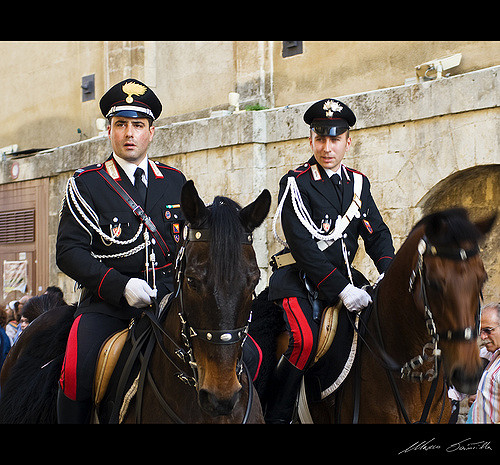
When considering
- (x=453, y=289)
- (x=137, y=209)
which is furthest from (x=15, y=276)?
(x=453, y=289)

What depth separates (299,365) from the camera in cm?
426

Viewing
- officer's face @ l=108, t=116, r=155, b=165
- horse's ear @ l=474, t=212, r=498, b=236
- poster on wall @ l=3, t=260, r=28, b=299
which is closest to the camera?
horse's ear @ l=474, t=212, r=498, b=236

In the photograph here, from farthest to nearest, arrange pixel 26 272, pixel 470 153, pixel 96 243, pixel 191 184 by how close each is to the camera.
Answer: pixel 26 272
pixel 470 153
pixel 96 243
pixel 191 184

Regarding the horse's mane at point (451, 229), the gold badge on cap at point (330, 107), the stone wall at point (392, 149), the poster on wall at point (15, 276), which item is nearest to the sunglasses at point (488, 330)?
the horse's mane at point (451, 229)

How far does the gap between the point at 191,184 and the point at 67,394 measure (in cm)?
133

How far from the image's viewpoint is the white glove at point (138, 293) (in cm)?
357

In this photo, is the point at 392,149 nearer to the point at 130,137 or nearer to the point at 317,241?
the point at 317,241

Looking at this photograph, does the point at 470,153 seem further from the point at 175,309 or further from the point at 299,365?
the point at 175,309

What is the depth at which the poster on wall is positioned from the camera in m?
13.4

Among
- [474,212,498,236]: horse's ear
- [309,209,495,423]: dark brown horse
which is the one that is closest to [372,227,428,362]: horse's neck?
[309,209,495,423]: dark brown horse

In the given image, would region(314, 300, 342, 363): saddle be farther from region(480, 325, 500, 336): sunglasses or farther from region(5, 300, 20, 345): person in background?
region(5, 300, 20, 345): person in background

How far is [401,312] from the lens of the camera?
3793 millimetres

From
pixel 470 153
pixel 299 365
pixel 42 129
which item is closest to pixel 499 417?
pixel 299 365

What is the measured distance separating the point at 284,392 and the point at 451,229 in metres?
1.62
